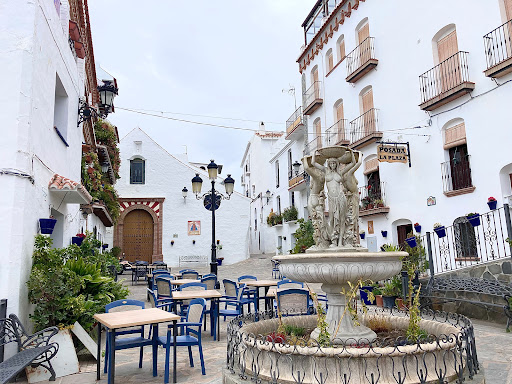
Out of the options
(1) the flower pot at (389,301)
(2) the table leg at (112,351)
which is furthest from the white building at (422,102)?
(2) the table leg at (112,351)

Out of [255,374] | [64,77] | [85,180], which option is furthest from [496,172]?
[85,180]

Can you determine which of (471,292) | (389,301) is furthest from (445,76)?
(389,301)

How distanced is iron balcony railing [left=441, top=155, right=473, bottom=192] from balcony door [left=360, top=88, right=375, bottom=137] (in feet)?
12.2

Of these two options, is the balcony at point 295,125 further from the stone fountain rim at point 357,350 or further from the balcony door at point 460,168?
the stone fountain rim at point 357,350

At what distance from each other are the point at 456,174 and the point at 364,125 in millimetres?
4718

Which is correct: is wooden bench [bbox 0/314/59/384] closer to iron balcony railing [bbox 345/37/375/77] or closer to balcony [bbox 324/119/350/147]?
balcony [bbox 324/119/350/147]

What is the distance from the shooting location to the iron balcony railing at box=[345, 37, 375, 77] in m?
14.4

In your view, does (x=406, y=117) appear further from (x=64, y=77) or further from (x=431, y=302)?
(x=64, y=77)

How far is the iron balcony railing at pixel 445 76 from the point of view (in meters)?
10.3

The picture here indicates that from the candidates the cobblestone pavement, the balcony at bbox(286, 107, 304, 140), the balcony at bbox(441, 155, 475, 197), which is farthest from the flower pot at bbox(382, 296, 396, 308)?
the balcony at bbox(286, 107, 304, 140)

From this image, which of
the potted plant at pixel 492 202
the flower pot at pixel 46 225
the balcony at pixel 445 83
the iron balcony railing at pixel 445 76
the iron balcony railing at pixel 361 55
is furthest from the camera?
the iron balcony railing at pixel 361 55

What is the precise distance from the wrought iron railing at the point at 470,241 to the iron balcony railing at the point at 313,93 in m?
9.76

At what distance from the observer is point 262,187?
110 ft

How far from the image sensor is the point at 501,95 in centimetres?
928
